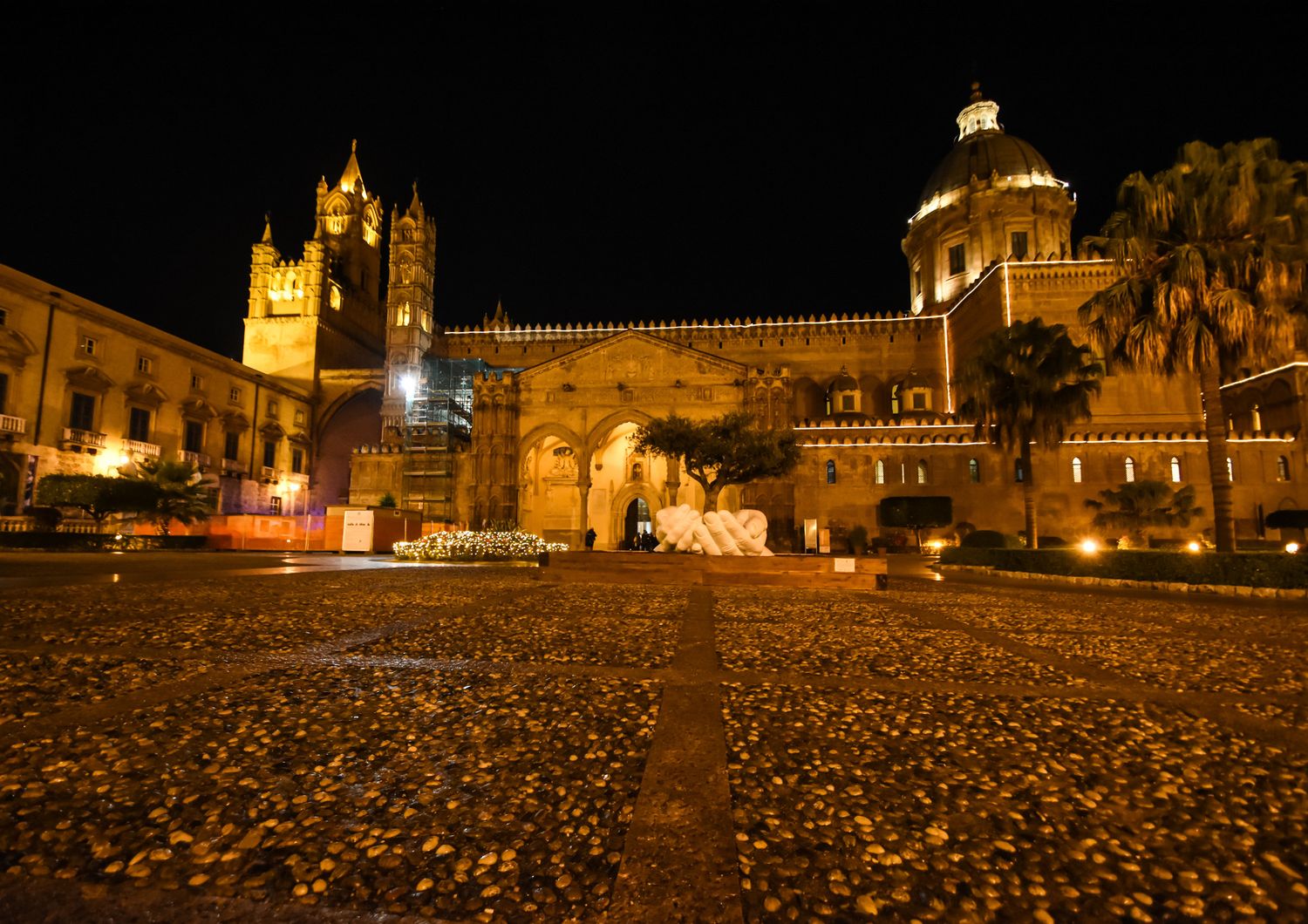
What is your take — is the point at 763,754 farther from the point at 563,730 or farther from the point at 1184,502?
the point at 1184,502

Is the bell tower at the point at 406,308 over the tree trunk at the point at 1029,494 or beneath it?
over

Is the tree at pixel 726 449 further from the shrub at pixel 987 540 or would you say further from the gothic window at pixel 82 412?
the gothic window at pixel 82 412

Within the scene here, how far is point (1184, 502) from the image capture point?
84.4ft

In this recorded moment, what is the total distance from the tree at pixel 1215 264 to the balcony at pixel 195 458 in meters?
41.0

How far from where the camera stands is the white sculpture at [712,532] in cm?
1356

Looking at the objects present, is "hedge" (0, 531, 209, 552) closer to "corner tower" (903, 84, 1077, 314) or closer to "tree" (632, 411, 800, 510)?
"tree" (632, 411, 800, 510)

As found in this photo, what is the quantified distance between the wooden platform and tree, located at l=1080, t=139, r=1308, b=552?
9.06 meters

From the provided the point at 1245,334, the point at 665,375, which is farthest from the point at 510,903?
the point at 665,375

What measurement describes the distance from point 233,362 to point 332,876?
44835 mm

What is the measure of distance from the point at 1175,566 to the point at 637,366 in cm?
2496

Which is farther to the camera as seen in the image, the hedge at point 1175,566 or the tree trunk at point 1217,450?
the tree trunk at point 1217,450

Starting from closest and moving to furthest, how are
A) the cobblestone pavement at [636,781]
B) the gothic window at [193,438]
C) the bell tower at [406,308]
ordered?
1. the cobblestone pavement at [636,781]
2. the gothic window at [193,438]
3. the bell tower at [406,308]

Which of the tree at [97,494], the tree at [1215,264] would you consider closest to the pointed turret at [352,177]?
the tree at [97,494]

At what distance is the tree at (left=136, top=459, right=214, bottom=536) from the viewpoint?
23141 millimetres
